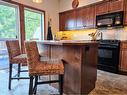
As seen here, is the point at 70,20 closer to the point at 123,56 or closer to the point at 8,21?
the point at 8,21

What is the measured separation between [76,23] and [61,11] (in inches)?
46.1

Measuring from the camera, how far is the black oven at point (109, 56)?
3.86 meters

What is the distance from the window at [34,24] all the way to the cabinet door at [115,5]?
2.84 m

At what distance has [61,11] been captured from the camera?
6039mm

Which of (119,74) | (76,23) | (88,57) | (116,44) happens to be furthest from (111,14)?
(88,57)

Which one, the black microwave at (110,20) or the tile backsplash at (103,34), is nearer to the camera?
the black microwave at (110,20)

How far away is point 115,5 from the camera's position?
4.06 meters

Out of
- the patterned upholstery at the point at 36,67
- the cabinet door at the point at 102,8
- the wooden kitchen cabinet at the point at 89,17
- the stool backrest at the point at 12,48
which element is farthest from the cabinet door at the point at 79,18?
the patterned upholstery at the point at 36,67

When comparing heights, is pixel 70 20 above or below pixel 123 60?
above

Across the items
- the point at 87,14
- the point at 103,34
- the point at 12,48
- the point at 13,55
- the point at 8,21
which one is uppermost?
the point at 87,14

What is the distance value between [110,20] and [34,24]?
9.93 feet

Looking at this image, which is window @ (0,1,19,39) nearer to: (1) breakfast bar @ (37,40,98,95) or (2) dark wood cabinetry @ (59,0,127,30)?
(2) dark wood cabinetry @ (59,0,127,30)

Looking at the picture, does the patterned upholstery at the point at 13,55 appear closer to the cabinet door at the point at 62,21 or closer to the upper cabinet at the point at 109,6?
the upper cabinet at the point at 109,6

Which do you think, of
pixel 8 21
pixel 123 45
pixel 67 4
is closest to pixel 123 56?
pixel 123 45
